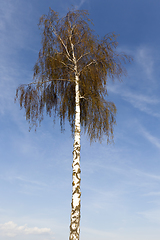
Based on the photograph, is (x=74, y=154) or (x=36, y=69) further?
(x=36, y=69)

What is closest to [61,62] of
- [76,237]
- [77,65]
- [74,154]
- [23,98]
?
[77,65]

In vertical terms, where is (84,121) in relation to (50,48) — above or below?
below

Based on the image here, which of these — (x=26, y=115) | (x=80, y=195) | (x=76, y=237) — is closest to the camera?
(x=76, y=237)

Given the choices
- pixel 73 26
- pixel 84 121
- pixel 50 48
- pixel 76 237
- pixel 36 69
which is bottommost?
pixel 76 237

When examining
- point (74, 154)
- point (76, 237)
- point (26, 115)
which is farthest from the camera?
point (26, 115)

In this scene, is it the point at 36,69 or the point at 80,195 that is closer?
the point at 80,195

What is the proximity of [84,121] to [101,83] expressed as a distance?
6.29 feet

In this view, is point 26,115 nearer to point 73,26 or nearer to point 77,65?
point 77,65

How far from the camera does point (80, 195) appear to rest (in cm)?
878

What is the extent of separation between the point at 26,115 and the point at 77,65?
3.32 meters

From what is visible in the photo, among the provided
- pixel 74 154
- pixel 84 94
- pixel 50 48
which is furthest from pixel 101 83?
pixel 74 154

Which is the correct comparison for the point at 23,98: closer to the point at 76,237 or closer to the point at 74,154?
the point at 74,154

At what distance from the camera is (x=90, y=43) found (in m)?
11.7

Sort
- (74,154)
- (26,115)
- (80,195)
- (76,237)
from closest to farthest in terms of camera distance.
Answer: (76,237), (80,195), (74,154), (26,115)
